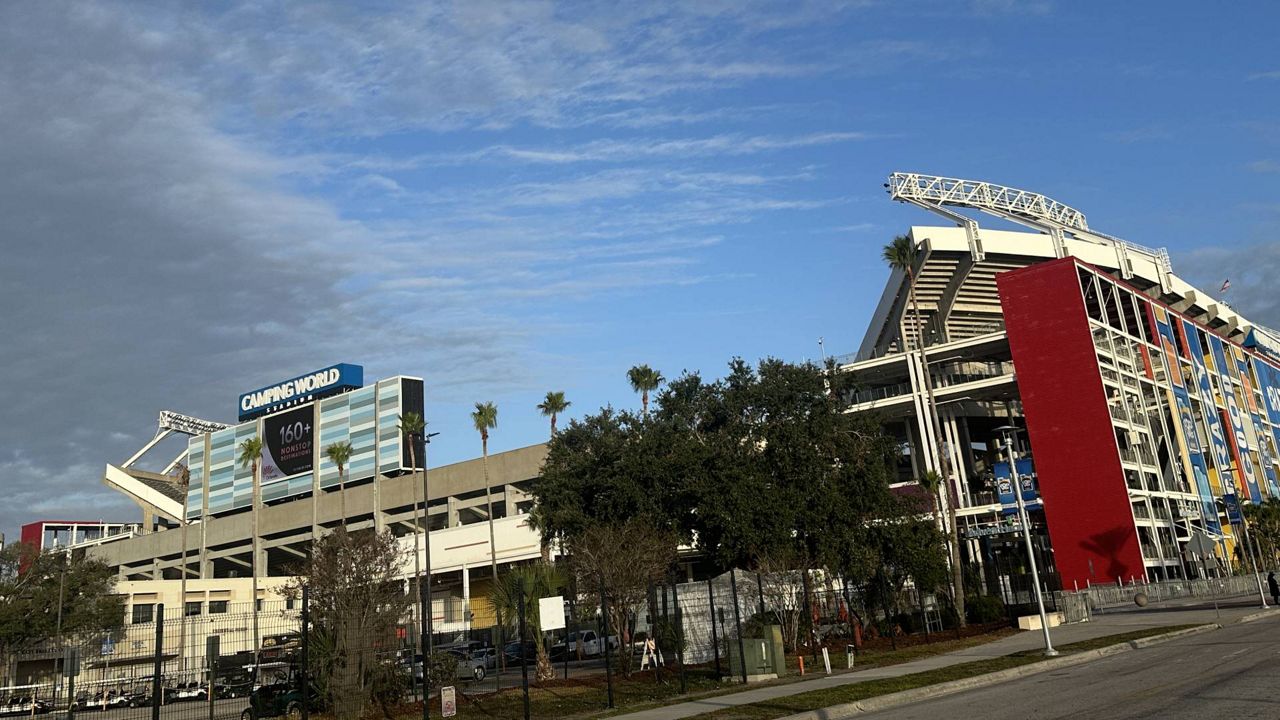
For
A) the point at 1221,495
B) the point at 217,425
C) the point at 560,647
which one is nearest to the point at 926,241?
the point at 1221,495

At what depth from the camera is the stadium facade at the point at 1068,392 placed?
7575cm

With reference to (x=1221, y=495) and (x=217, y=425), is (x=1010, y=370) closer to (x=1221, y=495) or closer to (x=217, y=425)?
(x=1221, y=495)

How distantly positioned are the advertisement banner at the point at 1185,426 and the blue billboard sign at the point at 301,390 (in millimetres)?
87476

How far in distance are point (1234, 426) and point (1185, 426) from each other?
16.1 meters

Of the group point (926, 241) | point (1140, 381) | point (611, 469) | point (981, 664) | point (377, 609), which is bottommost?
point (981, 664)

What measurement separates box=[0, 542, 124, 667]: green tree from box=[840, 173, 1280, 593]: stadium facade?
58.1m

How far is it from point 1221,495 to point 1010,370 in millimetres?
20759

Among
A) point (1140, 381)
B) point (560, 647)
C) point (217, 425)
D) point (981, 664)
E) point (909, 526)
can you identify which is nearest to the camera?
point (981, 664)

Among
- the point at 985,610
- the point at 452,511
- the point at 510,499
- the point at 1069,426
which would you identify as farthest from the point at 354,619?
the point at 452,511

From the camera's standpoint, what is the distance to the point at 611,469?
178ft

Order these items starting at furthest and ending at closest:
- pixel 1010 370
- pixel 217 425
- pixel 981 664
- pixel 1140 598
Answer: pixel 217 425, pixel 1010 370, pixel 1140 598, pixel 981 664

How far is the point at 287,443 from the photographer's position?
12144 cm

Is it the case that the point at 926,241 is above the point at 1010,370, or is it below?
above

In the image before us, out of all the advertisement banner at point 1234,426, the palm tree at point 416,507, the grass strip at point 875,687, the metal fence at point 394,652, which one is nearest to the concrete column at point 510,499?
the palm tree at point 416,507
